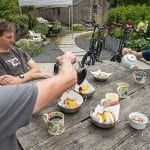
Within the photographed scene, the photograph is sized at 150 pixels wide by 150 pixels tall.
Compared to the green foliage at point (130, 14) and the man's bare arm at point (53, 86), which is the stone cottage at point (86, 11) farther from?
the man's bare arm at point (53, 86)

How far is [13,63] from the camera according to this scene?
114 inches

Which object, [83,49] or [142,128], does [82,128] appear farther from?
[83,49]

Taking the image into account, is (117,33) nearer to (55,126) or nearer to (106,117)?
(106,117)

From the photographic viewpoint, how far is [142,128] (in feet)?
6.30

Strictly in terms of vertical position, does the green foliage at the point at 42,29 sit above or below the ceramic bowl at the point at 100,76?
below

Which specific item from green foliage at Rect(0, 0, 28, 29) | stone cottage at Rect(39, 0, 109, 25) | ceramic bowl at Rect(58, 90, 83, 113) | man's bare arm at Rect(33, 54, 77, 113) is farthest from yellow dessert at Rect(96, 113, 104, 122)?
stone cottage at Rect(39, 0, 109, 25)

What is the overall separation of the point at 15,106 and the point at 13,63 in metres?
1.99

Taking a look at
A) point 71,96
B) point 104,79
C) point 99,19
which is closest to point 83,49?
point 104,79

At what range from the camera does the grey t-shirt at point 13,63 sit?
284 cm

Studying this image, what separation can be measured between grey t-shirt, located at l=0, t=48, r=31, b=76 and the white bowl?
144cm

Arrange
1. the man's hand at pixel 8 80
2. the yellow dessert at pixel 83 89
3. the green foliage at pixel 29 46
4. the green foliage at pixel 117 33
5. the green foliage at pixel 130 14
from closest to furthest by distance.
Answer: the yellow dessert at pixel 83 89 < the man's hand at pixel 8 80 < the green foliage at pixel 29 46 < the green foliage at pixel 117 33 < the green foliage at pixel 130 14

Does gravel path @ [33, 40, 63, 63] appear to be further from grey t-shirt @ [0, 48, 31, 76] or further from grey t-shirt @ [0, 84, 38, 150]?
grey t-shirt @ [0, 84, 38, 150]

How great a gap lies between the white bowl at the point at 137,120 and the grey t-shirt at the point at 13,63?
4.73 feet

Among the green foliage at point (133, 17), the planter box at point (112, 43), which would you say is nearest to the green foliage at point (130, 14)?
the green foliage at point (133, 17)
